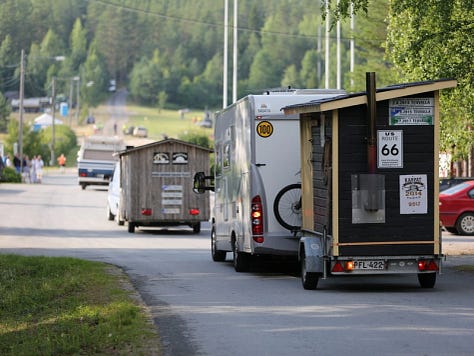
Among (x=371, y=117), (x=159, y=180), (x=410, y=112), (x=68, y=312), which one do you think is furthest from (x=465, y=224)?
(x=68, y=312)

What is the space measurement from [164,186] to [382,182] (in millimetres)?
18029

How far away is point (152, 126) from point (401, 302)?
171 m

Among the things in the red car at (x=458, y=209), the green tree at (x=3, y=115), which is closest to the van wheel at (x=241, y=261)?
the red car at (x=458, y=209)

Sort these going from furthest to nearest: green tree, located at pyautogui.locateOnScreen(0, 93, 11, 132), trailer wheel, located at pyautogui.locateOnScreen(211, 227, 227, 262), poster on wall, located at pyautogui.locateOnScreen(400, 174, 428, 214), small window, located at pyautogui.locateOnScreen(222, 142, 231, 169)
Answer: green tree, located at pyautogui.locateOnScreen(0, 93, 11, 132) → trailer wheel, located at pyautogui.locateOnScreen(211, 227, 227, 262) → small window, located at pyautogui.locateOnScreen(222, 142, 231, 169) → poster on wall, located at pyautogui.locateOnScreen(400, 174, 428, 214)

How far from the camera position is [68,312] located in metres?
14.7

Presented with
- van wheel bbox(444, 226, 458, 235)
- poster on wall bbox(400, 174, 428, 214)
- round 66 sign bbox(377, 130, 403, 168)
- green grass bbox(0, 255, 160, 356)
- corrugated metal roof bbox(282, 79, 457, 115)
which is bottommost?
green grass bbox(0, 255, 160, 356)

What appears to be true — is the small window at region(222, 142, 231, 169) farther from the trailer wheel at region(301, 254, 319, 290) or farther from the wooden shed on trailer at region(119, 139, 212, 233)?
the wooden shed on trailer at region(119, 139, 212, 233)

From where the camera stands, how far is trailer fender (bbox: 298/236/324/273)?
16.7 metres

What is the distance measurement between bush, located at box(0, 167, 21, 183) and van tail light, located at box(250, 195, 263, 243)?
5286 centimetres

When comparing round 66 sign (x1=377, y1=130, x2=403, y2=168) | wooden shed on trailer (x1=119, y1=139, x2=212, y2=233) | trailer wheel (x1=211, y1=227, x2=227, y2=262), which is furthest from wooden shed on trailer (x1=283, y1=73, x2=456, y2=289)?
wooden shed on trailer (x1=119, y1=139, x2=212, y2=233)

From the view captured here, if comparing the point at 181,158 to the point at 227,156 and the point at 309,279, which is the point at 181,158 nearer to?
the point at 227,156

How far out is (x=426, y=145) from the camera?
655 inches

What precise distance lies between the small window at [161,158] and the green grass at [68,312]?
12.0 m

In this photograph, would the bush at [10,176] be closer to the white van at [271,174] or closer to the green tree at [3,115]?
the white van at [271,174]
